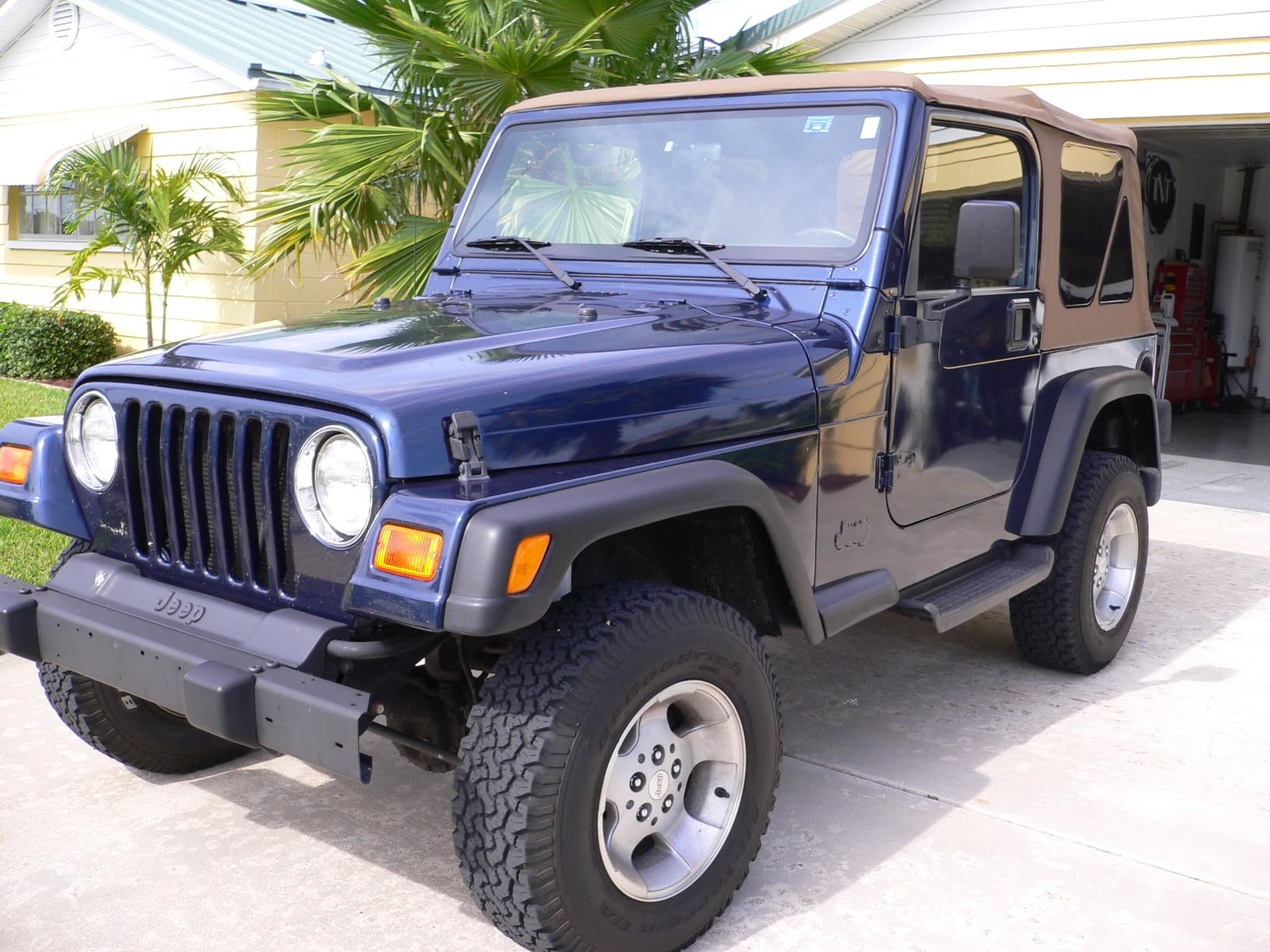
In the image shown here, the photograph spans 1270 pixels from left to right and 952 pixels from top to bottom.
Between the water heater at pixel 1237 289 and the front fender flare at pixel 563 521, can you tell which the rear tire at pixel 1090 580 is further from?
the water heater at pixel 1237 289

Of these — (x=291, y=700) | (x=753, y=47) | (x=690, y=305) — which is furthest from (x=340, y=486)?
(x=753, y=47)

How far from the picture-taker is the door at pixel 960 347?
3.58 metres

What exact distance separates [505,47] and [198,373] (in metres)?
4.67

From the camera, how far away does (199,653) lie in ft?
8.65

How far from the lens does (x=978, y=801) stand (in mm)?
3672

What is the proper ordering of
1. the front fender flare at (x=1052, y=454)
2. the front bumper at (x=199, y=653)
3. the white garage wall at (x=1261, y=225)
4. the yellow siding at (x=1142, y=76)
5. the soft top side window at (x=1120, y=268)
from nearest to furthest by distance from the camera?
the front bumper at (x=199, y=653), the front fender flare at (x=1052, y=454), the soft top side window at (x=1120, y=268), the yellow siding at (x=1142, y=76), the white garage wall at (x=1261, y=225)

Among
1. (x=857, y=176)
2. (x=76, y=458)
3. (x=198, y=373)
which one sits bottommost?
(x=76, y=458)

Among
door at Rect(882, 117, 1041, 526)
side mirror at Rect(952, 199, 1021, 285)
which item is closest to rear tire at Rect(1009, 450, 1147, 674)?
door at Rect(882, 117, 1041, 526)

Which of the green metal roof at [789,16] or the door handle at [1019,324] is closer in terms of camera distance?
the door handle at [1019,324]

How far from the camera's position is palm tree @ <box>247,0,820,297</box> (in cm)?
711

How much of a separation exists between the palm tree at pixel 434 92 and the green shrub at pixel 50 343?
199 inches

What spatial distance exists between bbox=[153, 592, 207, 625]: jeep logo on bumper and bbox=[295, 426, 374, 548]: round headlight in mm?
380

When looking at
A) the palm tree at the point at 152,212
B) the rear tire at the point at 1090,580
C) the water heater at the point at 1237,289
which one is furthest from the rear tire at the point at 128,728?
the water heater at the point at 1237,289

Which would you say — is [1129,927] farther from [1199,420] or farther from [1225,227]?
[1225,227]
